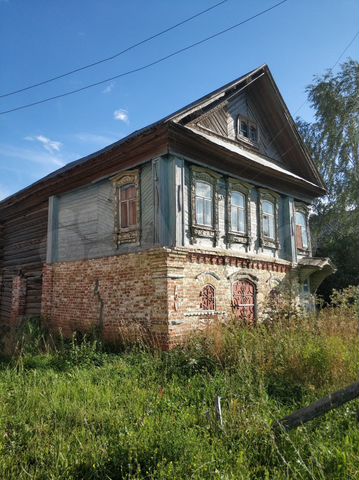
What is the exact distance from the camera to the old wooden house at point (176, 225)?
895cm

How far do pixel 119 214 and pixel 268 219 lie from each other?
5.04m

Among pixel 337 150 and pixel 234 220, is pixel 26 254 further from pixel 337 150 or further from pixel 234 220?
pixel 337 150

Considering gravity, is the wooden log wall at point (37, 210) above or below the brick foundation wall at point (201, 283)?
above

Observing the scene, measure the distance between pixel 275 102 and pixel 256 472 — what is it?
1226 cm

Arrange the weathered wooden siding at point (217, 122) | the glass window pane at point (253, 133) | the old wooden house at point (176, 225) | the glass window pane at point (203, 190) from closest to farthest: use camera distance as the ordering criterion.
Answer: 1. the old wooden house at point (176, 225)
2. the glass window pane at point (203, 190)
3. the weathered wooden siding at point (217, 122)
4. the glass window pane at point (253, 133)

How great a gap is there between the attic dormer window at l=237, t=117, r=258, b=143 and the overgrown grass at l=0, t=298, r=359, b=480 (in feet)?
23.0

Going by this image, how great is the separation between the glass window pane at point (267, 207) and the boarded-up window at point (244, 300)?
2654mm

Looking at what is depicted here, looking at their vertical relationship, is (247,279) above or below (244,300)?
above

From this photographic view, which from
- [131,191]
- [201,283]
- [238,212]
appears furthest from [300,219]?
[131,191]

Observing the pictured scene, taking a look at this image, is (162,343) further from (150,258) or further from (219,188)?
(219,188)

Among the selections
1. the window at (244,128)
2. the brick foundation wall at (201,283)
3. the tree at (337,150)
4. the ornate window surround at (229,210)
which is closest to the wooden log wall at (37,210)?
the ornate window surround at (229,210)

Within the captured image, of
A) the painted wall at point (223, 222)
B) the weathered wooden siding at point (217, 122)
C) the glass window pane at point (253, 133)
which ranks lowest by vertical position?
the painted wall at point (223, 222)

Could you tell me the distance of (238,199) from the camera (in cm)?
1116

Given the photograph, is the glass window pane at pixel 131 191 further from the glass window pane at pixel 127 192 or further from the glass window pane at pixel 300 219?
the glass window pane at pixel 300 219
